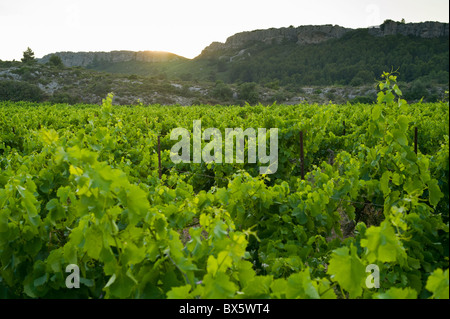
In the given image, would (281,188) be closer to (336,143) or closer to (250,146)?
(250,146)

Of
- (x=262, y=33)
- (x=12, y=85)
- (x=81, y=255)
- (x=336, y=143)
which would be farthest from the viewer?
(x=262, y=33)

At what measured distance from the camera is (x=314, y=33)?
84.8 metres

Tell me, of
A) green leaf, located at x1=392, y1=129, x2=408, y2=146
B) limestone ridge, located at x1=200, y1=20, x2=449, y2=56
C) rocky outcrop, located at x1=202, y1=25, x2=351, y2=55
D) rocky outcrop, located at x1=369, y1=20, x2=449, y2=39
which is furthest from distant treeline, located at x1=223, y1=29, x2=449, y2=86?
green leaf, located at x1=392, y1=129, x2=408, y2=146

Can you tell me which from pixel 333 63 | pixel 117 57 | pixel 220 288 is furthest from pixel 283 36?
pixel 220 288

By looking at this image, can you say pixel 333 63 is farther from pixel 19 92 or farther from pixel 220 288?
pixel 220 288

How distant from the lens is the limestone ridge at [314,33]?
70.7 meters

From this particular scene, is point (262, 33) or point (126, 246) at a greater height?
point (262, 33)

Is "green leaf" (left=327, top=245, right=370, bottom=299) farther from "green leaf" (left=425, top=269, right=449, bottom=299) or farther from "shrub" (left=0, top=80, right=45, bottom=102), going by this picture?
"shrub" (left=0, top=80, right=45, bottom=102)

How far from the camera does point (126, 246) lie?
1.77 m

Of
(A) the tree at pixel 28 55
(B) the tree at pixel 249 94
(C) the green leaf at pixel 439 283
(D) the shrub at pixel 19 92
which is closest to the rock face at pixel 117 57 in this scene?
(A) the tree at pixel 28 55

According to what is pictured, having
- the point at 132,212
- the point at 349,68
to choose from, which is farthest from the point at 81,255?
the point at 349,68

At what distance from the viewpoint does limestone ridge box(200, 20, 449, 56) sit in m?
70.7

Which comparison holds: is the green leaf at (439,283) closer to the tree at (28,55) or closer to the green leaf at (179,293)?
the green leaf at (179,293)

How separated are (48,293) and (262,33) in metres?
106
